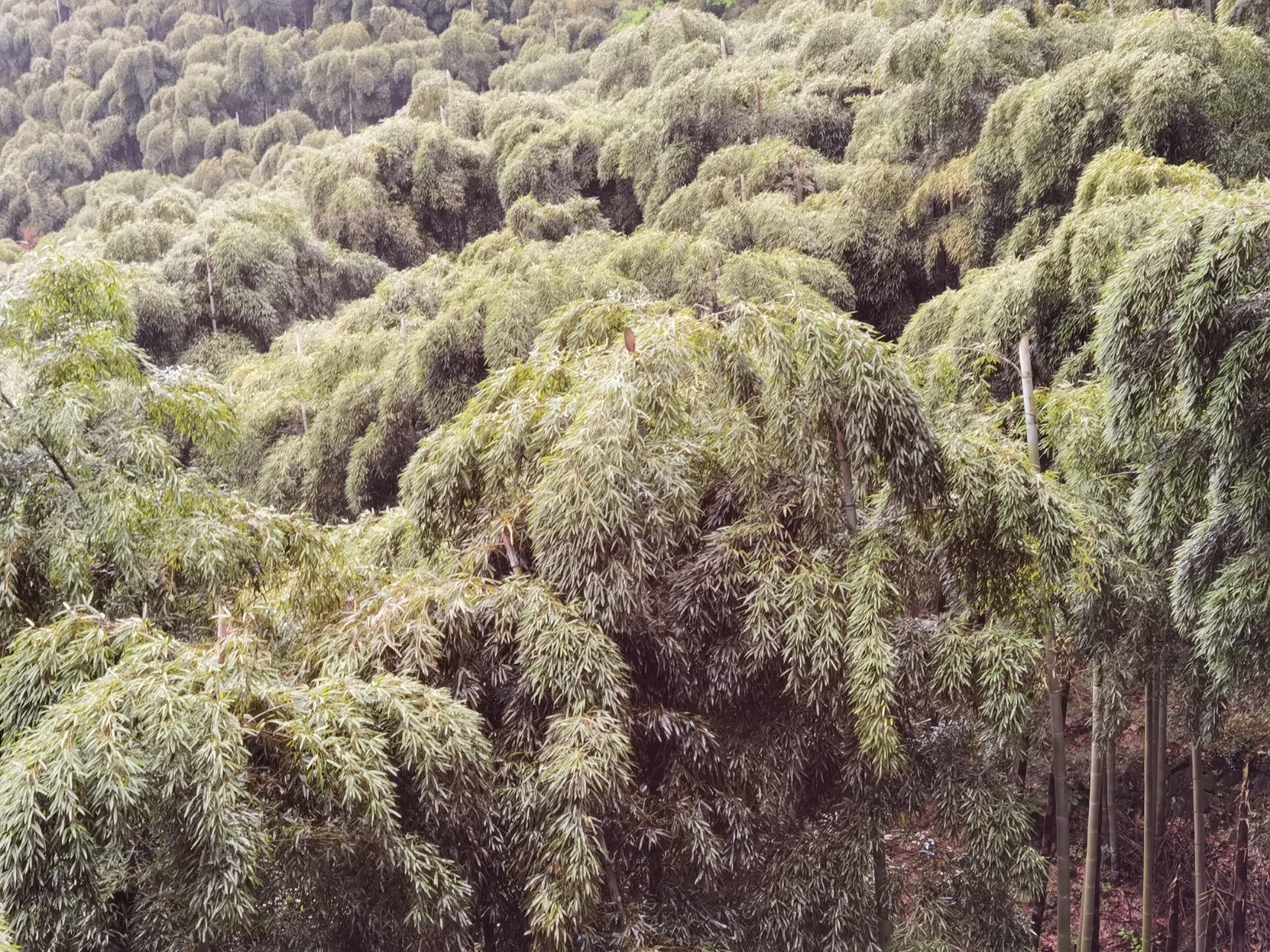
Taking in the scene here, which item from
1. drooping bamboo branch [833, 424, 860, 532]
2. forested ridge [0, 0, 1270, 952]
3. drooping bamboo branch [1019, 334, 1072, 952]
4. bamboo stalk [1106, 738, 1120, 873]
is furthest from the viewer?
bamboo stalk [1106, 738, 1120, 873]

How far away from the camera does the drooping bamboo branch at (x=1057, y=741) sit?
382 centimetres

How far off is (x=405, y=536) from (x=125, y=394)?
125 centimetres

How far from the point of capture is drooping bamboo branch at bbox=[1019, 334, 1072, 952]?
382 centimetres

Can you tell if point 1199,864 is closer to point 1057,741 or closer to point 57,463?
point 1057,741

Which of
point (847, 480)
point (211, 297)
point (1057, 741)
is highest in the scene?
point (847, 480)

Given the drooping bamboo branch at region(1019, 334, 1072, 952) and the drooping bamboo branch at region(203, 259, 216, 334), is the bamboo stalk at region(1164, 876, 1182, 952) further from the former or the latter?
the drooping bamboo branch at region(203, 259, 216, 334)

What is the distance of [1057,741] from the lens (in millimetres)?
3840

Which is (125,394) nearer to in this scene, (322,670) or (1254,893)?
(322,670)

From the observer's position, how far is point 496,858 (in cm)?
311

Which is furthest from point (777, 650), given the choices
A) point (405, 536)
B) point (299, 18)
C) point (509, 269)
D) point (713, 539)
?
point (299, 18)

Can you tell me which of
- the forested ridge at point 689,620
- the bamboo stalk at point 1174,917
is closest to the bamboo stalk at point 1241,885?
the forested ridge at point 689,620

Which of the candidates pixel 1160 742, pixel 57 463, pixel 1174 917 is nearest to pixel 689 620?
pixel 57 463

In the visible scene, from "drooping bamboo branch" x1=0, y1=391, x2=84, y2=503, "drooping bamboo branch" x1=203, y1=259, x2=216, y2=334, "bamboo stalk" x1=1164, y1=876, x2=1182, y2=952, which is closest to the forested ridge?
"drooping bamboo branch" x1=0, y1=391, x2=84, y2=503

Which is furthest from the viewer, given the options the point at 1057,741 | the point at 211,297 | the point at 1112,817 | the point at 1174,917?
the point at 211,297
